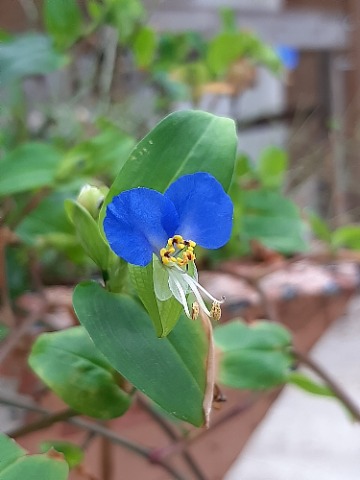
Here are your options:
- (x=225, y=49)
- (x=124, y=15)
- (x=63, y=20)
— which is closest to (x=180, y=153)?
(x=63, y=20)

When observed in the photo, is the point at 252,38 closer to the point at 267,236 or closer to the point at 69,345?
the point at 267,236

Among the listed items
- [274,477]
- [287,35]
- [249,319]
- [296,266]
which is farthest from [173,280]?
[287,35]

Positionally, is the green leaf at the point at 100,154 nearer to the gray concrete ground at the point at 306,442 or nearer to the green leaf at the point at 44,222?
the green leaf at the point at 44,222

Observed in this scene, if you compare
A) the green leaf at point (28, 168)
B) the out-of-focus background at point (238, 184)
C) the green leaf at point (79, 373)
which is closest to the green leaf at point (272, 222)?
the out-of-focus background at point (238, 184)

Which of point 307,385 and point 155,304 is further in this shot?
point 307,385

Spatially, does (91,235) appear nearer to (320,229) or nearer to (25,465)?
(25,465)
